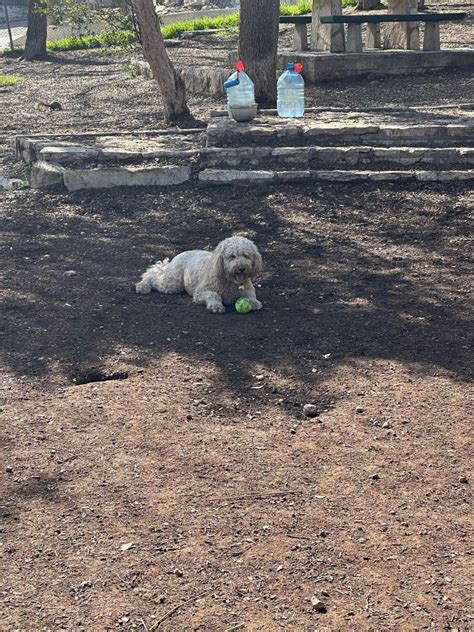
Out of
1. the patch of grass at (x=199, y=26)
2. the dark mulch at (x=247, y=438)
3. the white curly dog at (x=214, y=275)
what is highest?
the patch of grass at (x=199, y=26)

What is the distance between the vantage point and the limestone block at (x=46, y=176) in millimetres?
10344

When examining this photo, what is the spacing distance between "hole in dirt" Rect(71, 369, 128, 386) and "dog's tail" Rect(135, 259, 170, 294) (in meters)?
1.56

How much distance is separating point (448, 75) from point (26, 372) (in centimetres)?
1001

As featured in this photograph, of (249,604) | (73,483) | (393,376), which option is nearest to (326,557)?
(249,604)

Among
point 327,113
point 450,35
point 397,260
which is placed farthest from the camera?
point 450,35

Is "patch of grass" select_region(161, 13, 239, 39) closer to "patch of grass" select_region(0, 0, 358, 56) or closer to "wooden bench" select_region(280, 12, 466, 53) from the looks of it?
"patch of grass" select_region(0, 0, 358, 56)

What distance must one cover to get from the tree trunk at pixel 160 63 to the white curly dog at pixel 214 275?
5.25 m

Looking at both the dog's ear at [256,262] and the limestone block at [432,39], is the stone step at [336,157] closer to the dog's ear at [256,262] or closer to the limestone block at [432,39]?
the dog's ear at [256,262]

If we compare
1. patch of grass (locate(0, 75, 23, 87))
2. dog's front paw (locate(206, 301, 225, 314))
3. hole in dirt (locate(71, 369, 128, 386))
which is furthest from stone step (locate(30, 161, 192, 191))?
patch of grass (locate(0, 75, 23, 87))

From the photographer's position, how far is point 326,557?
12.9 feet

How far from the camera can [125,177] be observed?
10.2 meters

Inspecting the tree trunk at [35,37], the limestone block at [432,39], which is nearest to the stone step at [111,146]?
the limestone block at [432,39]

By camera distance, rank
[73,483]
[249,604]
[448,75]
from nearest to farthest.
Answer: [249,604] < [73,483] < [448,75]

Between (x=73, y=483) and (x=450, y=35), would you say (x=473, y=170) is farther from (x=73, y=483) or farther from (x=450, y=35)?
(x=450, y=35)
